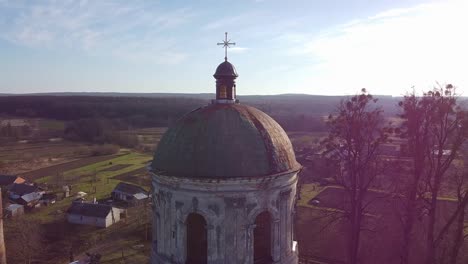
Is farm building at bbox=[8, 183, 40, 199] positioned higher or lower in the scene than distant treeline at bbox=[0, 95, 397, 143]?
lower

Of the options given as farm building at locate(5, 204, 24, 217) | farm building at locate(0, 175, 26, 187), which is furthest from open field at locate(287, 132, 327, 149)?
farm building at locate(0, 175, 26, 187)

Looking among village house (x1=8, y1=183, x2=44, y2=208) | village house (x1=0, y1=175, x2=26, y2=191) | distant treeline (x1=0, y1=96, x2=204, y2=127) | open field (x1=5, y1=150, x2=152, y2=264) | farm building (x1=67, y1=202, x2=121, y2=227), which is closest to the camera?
open field (x1=5, y1=150, x2=152, y2=264)

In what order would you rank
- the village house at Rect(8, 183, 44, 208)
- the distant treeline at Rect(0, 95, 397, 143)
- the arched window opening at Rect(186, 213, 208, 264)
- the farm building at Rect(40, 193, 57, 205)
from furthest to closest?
1. the distant treeline at Rect(0, 95, 397, 143)
2. the farm building at Rect(40, 193, 57, 205)
3. the village house at Rect(8, 183, 44, 208)
4. the arched window opening at Rect(186, 213, 208, 264)

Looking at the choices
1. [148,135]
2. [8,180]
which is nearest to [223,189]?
[8,180]

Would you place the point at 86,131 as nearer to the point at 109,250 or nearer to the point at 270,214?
the point at 109,250

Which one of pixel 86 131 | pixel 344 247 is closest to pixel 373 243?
pixel 344 247

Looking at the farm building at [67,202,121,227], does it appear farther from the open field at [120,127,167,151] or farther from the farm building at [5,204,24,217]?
the open field at [120,127,167,151]
